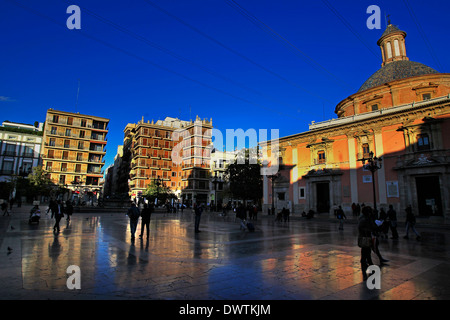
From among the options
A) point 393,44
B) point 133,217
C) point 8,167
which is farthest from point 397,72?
point 8,167

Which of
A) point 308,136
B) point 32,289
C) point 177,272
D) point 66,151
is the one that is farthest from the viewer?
point 66,151

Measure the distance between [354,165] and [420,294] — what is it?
83.6ft

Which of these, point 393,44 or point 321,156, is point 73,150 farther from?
point 393,44

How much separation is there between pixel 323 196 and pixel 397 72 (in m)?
17.0

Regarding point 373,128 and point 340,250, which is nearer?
point 340,250

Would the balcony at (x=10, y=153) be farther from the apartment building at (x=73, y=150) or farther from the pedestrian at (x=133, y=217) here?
the pedestrian at (x=133, y=217)

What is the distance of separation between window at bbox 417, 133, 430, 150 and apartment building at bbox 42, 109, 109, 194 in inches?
1986

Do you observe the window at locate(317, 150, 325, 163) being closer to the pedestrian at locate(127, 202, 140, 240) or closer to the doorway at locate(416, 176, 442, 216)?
the doorway at locate(416, 176, 442, 216)

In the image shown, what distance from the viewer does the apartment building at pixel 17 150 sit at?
4881cm

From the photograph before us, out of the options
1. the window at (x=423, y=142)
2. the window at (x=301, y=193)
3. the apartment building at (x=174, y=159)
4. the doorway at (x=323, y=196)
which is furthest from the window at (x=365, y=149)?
the apartment building at (x=174, y=159)
